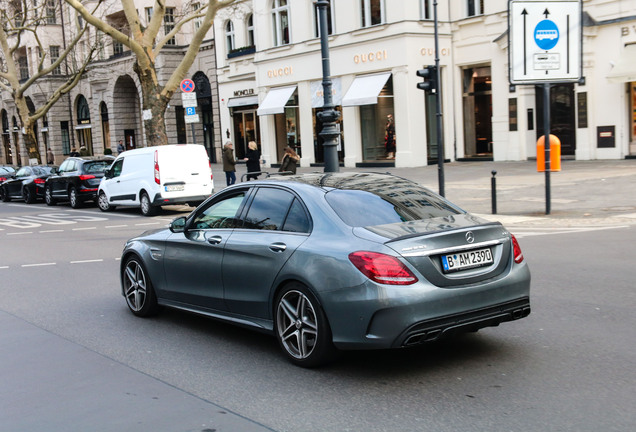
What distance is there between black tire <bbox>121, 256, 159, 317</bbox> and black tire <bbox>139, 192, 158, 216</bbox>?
37.8 feet

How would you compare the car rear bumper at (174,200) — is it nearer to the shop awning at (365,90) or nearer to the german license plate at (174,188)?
the german license plate at (174,188)

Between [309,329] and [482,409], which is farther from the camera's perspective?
[309,329]

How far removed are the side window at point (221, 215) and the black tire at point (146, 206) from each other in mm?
12601

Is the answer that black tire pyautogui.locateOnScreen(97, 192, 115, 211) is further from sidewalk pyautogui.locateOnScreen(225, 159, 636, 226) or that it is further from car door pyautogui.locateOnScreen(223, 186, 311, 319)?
car door pyautogui.locateOnScreen(223, 186, 311, 319)

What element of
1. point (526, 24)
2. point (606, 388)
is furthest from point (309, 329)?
point (526, 24)

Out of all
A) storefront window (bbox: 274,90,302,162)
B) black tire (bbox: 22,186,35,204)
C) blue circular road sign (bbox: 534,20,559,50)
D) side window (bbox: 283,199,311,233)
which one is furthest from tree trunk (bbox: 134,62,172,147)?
side window (bbox: 283,199,311,233)

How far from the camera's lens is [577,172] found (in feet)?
73.9

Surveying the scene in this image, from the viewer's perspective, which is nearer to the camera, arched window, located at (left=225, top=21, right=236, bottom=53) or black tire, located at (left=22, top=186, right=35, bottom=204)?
black tire, located at (left=22, top=186, right=35, bottom=204)

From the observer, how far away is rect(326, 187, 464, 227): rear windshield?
18.2 ft

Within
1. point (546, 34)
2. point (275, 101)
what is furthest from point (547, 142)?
point (275, 101)

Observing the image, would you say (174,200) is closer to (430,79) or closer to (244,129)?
(430,79)

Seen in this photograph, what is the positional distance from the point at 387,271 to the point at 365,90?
84.9 ft

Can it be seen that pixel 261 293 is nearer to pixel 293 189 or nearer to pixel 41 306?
pixel 293 189

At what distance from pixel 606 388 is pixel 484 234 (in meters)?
1.35
